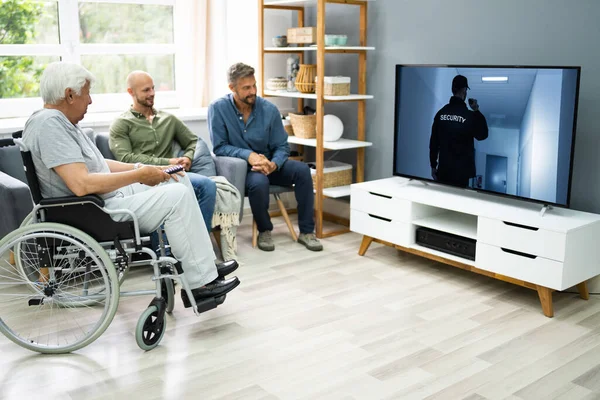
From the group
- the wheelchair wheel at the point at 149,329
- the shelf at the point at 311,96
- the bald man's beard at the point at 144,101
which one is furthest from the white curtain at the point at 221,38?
the wheelchair wheel at the point at 149,329

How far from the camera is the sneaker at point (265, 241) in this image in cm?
410

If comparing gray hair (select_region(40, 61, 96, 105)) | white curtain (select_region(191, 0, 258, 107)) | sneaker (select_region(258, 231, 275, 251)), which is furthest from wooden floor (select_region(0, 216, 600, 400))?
white curtain (select_region(191, 0, 258, 107))

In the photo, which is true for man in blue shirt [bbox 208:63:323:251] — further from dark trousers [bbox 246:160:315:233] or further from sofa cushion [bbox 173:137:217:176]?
sofa cushion [bbox 173:137:217:176]

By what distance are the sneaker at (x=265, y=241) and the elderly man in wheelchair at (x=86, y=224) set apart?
1.22 m

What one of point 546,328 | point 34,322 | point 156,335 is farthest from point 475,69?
point 34,322

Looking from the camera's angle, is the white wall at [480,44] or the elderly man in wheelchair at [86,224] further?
the white wall at [480,44]

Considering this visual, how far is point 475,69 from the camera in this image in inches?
137

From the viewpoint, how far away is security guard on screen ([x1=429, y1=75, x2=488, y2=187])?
11.6ft

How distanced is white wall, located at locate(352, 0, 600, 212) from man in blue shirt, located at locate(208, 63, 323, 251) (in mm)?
673

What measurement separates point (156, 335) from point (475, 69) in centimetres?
209

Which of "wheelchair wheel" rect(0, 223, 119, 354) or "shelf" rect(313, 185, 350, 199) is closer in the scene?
"wheelchair wheel" rect(0, 223, 119, 354)

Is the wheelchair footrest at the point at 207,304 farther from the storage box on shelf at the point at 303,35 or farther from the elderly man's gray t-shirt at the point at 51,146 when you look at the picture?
the storage box on shelf at the point at 303,35

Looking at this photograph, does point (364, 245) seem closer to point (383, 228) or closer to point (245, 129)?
point (383, 228)

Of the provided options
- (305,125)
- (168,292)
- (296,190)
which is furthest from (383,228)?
(168,292)
